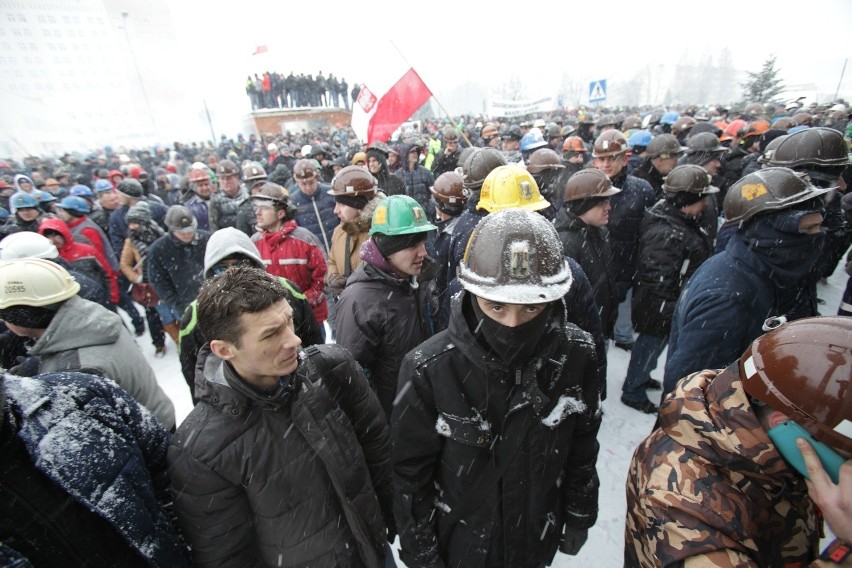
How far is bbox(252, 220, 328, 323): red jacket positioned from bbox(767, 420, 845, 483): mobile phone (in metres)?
3.76

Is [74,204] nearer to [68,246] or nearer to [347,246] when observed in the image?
[68,246]

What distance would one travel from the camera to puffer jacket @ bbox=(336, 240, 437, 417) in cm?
256

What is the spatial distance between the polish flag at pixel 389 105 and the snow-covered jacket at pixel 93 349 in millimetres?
5731

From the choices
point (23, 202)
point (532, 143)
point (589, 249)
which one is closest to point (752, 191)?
point (589, 249)

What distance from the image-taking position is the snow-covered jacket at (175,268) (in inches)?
170

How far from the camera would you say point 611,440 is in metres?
3.78

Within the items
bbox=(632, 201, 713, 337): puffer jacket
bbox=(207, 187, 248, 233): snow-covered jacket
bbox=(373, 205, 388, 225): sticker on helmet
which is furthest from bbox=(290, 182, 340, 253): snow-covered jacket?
bbox=(632, 201, 713, 337): puffer jacket

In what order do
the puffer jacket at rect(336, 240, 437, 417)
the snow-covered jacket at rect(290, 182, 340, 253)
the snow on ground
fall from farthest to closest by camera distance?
1. the snow-covered jacket at rect(290, 182, 340, 253)
2. the snow on ground
3. the puffer jacket at rect(336, 240, 437, 417)

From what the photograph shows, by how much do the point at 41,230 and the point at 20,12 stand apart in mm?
38308

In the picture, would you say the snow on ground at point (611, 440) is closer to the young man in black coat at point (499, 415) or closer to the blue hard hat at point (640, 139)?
the young man in black coat at point (499, 415)

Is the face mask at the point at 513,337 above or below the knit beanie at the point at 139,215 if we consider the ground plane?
above

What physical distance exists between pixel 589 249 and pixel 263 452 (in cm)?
278

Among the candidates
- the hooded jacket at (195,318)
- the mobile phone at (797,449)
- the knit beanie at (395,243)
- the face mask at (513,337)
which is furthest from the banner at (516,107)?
the mobile phone at (797,449)

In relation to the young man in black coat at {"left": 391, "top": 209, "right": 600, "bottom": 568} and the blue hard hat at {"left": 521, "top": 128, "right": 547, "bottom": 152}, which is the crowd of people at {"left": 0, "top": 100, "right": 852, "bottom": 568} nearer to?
the young man in black coat at {"left": 391, "top": 209, "right": 600, "bottom": 568}
